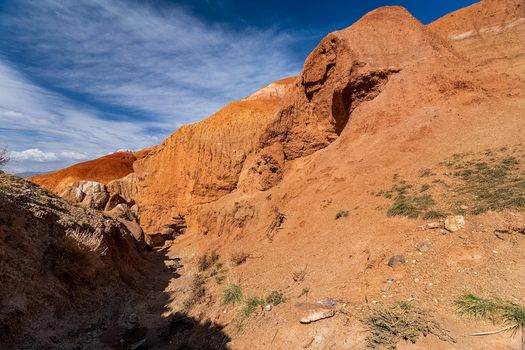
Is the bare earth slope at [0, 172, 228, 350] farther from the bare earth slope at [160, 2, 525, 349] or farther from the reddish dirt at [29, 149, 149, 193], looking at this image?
the reddish dirt at [29, 149, 149, 193]

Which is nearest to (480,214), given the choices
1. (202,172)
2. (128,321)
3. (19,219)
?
(128,321)

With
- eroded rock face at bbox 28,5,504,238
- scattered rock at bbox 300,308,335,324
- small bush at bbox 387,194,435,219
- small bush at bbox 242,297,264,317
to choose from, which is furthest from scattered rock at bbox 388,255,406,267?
eroded rock face at bbox 28,5,504,238

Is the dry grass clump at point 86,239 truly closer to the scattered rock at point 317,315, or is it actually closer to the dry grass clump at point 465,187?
the scattered rock at point 317,315

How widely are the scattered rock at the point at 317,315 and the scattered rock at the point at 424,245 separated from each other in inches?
79.9

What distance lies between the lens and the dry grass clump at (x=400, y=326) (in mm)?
4195

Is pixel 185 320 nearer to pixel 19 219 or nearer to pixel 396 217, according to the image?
pixel 19 219

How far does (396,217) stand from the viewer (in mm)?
7184

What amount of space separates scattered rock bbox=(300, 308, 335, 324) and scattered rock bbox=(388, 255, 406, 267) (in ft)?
4.87

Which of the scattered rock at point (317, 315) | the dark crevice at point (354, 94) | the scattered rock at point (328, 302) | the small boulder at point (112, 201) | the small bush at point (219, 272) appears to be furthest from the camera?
the small boulder at point (112, 201)

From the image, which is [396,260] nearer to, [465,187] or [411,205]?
[411,205]

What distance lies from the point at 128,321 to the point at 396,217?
21.4 feet

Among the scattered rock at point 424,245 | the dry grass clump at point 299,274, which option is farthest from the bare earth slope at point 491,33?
the dry grass clump at point 299,274

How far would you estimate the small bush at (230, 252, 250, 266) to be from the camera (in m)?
10.1

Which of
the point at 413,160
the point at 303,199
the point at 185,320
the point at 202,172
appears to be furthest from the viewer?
the point at 202,172
